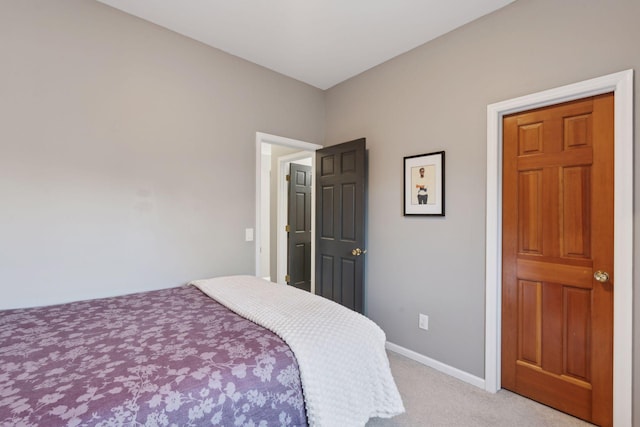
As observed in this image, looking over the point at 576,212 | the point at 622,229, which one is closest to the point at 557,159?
the point at 576,212

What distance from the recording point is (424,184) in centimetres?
257

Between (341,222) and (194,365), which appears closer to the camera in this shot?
(194,365)

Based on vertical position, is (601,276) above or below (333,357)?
above

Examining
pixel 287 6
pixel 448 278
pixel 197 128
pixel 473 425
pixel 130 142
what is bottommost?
pixel 473 425

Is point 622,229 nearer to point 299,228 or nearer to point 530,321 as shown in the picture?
point 530,321

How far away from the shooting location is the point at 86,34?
78.6 inches

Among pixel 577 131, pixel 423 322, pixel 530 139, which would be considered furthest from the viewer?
pixel 423 322

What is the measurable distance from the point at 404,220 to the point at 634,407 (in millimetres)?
1771

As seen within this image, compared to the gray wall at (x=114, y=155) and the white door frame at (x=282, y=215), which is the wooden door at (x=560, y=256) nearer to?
the gray wall at (x=114, y=155)

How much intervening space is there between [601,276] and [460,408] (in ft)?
3.93

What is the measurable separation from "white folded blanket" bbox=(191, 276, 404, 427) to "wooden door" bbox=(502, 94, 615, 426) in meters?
1.23

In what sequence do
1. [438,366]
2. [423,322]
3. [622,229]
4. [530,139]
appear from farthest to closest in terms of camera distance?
[423,322] → [438,366] → [530,139] → [622,229]

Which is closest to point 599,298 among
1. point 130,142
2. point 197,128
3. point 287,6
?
point 287,6

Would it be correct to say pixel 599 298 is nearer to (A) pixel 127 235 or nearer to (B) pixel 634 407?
(B) pixel 634 407
